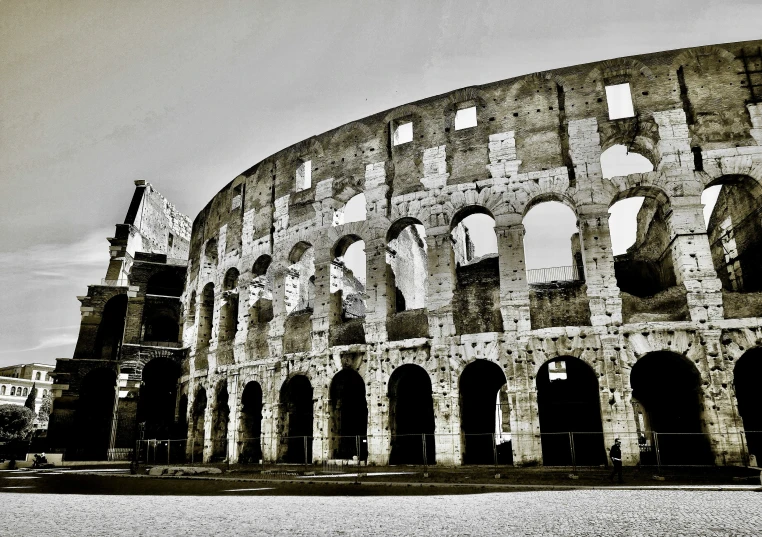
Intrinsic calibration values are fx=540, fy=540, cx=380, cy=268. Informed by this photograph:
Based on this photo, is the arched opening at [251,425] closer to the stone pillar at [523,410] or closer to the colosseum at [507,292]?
the colosseum at [507,292]

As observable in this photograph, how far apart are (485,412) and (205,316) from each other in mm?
11426

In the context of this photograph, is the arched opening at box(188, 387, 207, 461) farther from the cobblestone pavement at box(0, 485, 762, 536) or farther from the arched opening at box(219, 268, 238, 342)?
the cobblestone pavement at box(0, 485, 762, 536)

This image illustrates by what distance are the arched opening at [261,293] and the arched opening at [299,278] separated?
97 cm

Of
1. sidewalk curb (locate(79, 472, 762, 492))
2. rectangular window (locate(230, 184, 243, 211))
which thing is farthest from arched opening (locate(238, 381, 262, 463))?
rectangular window (locate(230, 184, 243, 211))

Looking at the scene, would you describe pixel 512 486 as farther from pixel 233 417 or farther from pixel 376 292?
pixel 233 417

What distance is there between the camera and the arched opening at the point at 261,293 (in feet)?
Answer: 61.0

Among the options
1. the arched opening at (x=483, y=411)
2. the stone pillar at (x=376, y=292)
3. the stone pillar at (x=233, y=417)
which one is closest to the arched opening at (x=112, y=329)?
the stone pillar at (x=233, y=417)

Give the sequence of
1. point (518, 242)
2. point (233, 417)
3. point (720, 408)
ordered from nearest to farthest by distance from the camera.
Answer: point (720, 408)
point (518, 242)
point (233, 417)

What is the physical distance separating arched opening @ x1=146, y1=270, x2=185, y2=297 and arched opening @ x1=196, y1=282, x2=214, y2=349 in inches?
185

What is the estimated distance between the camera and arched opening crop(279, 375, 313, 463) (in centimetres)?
1628

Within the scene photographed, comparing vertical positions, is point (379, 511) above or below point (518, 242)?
below

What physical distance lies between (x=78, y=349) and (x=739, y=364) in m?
24.0

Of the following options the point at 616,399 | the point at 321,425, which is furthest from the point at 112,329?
the point at 616,399

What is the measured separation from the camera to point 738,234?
14.4 m
